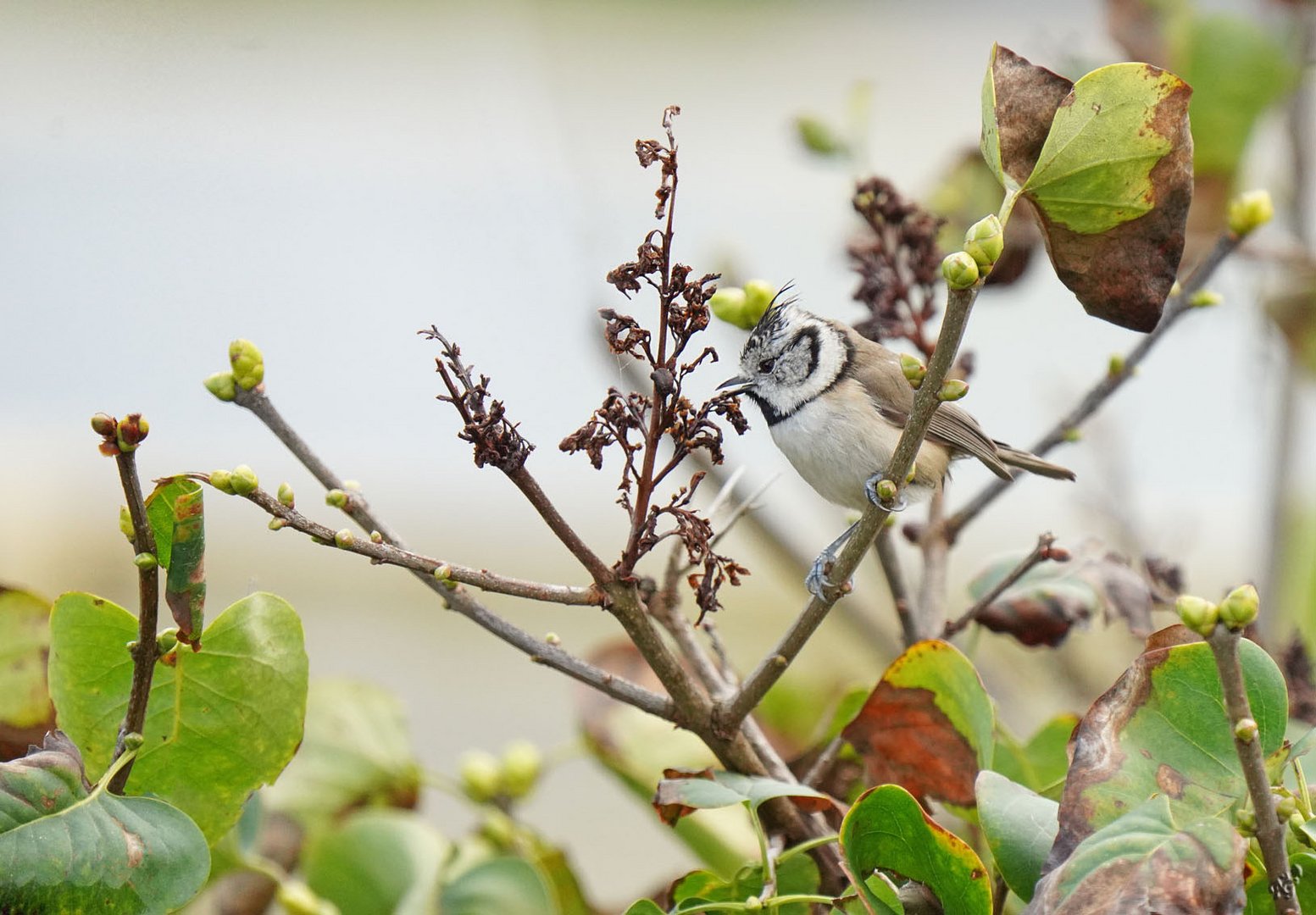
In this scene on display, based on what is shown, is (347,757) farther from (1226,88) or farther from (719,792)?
(1226,88)

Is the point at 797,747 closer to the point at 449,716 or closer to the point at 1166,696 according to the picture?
the point at 1166,696

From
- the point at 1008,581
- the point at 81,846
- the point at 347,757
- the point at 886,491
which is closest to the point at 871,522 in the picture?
the point at 886,491

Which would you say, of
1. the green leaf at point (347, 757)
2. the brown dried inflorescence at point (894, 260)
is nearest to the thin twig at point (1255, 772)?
the brown dried inflorescence at point (894, 260)

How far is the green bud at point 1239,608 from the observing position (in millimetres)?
544

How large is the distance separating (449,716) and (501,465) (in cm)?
337

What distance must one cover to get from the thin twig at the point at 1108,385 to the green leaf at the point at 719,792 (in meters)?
0.45

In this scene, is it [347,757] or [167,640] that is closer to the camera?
[167,640]

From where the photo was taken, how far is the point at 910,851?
28.5 inches

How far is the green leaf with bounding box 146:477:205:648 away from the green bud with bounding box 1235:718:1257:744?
53 cm

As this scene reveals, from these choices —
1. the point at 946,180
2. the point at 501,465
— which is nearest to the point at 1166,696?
the point at 501,465

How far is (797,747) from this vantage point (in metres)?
1.40

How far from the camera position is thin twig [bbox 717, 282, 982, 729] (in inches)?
25.9

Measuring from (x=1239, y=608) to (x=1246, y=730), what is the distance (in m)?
0.06

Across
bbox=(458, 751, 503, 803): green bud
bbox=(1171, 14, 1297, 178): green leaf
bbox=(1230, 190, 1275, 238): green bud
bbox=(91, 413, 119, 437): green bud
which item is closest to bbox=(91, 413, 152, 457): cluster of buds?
bbox=(91, 413, 119, 437): green bud
